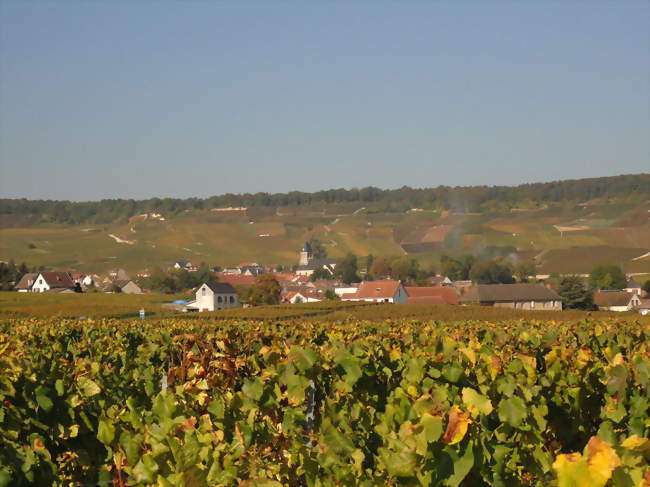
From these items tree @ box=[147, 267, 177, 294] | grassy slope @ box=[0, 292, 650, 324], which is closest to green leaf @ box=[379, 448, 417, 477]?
grassy slope @ box=[0, 292, 650, 324]

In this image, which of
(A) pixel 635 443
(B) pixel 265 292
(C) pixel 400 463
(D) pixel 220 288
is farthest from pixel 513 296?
(A) pixel 635 443

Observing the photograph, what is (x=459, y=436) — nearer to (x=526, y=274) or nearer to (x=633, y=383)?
(x=633, y=383)

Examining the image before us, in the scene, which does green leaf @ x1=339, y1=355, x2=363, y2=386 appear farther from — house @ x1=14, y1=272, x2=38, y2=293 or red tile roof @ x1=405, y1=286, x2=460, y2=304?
house @ x1=14, y1=272, x2=38, y2=293

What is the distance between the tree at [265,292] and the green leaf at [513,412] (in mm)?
99093

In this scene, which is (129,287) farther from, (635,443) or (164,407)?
(635,443)

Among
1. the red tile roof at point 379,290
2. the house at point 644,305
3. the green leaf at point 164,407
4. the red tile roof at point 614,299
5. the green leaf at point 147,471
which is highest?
the green leaf at point 164,407

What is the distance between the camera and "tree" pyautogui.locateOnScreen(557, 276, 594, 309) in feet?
334

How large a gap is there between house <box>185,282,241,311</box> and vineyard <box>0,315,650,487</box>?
301 feet

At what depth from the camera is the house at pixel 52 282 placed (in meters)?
122

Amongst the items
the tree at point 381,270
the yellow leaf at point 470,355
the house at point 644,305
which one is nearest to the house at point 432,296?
the house at point 644,305

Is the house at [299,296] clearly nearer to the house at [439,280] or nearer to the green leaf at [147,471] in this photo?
the house at [439,280]

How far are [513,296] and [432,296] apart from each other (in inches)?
374

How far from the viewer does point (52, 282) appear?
124188 millimetres

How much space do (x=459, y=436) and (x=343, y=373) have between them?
11.1ft
